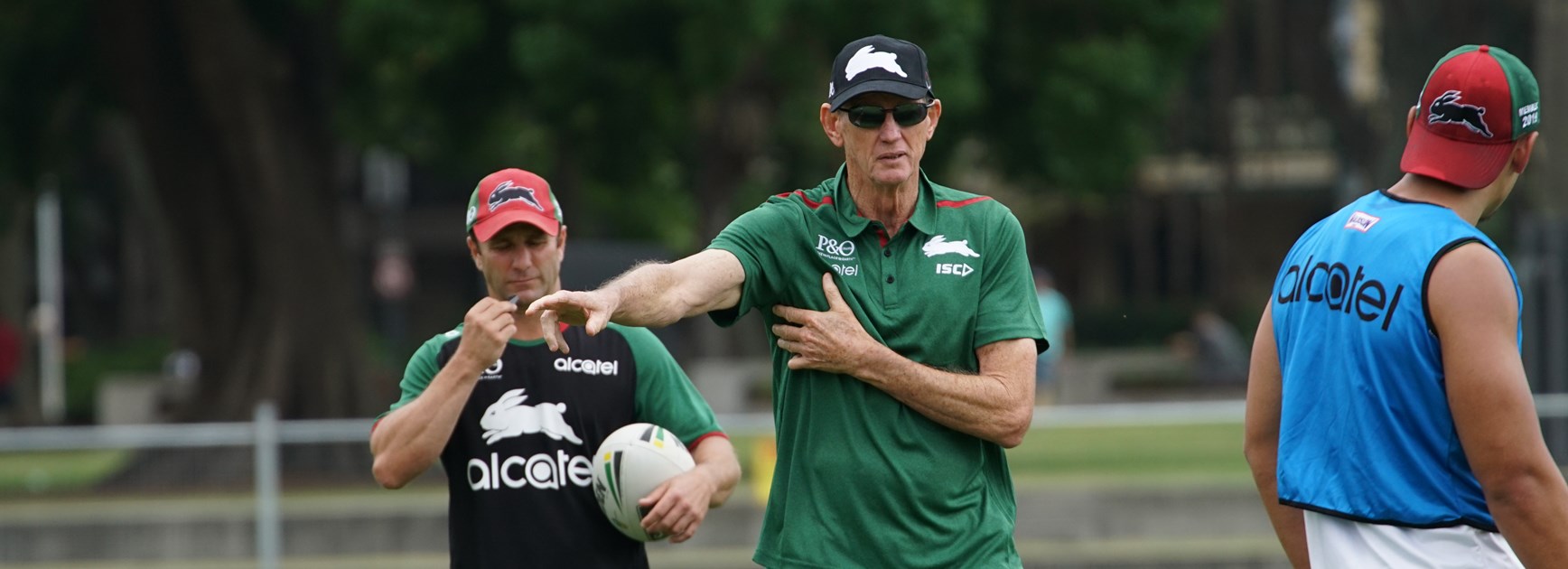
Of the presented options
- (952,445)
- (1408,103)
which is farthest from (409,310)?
(952,445)

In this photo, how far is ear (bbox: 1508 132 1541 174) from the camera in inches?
153

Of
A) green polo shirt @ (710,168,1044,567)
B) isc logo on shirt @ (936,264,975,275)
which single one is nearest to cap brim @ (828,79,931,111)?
green polo shirt @ (710,168,1044,567)

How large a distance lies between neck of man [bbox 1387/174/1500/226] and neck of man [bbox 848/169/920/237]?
107cm

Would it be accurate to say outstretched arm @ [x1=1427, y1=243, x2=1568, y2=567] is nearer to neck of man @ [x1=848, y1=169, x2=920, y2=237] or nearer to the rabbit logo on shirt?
neck of man @ [x1=848, y1=169, x2=920, y2=237]

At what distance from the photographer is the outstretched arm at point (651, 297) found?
3822mm

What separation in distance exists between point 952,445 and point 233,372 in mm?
15845

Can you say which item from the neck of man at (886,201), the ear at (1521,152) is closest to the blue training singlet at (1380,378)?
the ear at (1521,152)

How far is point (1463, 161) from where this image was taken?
3852 millimetres

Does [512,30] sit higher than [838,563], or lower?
higher

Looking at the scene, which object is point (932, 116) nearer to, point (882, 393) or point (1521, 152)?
point (882, 393)

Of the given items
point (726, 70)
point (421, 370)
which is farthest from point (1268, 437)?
point (726, 70)

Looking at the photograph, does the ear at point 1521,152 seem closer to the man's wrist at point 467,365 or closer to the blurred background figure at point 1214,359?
the man's wrist at point 467,365

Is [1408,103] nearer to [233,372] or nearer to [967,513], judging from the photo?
[233,372]

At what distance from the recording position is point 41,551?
44.8 feet
